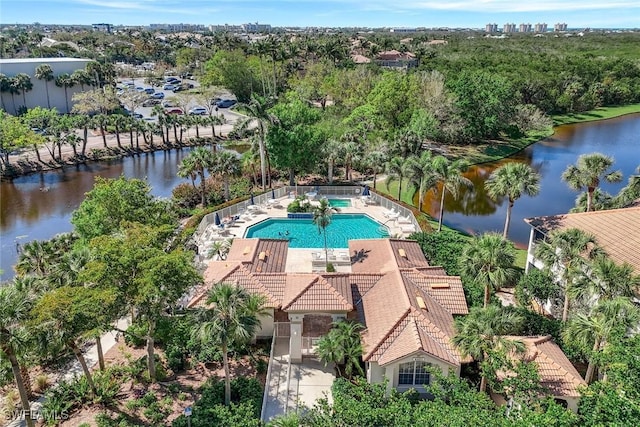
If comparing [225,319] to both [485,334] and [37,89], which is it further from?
[37,89]

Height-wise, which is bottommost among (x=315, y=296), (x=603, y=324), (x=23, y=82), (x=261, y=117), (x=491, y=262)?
(x=315, y=296)

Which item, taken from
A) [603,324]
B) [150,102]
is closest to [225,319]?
[603,324]

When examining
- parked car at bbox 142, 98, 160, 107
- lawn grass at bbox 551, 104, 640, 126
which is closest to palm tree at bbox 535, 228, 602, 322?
lawn grass at bbox 551, 104, 640, 126

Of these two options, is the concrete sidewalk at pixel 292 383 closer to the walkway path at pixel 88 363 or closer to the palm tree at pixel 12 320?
the walkway path at pixel 88 363

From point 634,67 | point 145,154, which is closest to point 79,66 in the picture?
point 145,154

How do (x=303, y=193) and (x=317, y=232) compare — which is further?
(x=303, y=193)
